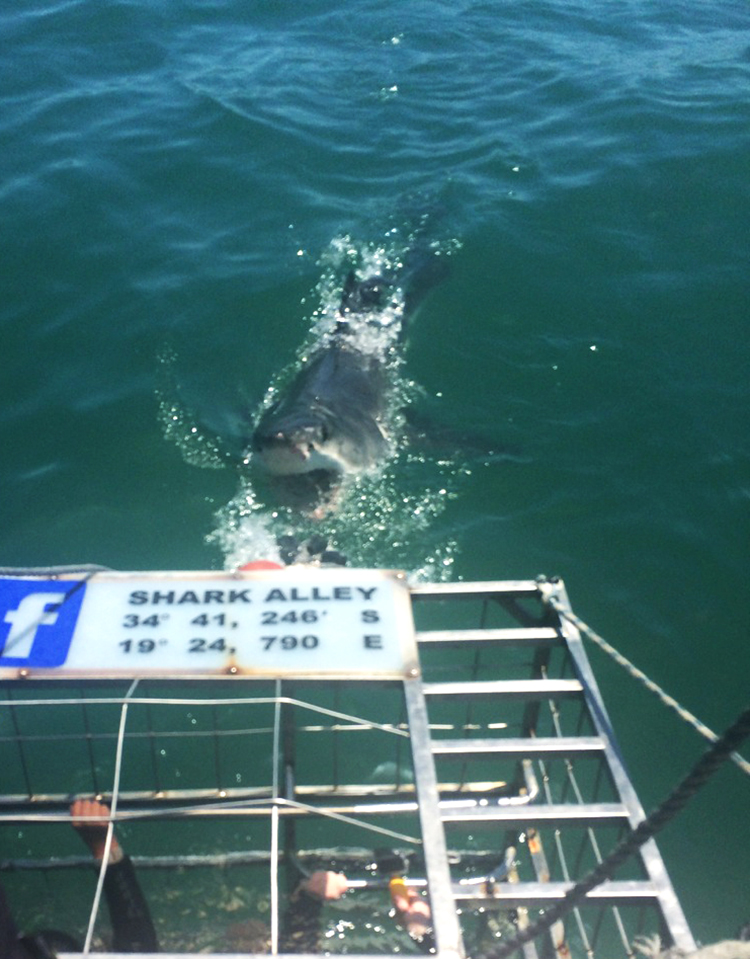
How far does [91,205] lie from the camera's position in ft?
35.0

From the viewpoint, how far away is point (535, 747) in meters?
3.01

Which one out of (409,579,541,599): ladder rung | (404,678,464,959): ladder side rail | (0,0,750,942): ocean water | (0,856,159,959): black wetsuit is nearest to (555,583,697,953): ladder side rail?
(409,579,541,599): ladder rung

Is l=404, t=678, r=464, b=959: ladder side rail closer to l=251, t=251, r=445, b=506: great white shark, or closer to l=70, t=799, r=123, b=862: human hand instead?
l=70, t=799, r=123, b=862: human hand

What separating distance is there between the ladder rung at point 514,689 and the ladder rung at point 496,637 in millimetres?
154

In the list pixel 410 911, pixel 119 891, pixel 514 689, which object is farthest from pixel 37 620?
pixel 410 911

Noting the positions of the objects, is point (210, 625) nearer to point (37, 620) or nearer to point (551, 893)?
point (37, 620)

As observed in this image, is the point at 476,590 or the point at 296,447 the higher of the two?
the point at 296,447

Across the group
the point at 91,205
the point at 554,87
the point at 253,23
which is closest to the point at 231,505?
the point at 91,205

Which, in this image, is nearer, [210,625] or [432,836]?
[432,836]

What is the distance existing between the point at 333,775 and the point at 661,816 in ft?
8.97

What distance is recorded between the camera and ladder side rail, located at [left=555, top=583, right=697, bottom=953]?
254 cm

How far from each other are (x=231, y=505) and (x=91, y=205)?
5232 mm

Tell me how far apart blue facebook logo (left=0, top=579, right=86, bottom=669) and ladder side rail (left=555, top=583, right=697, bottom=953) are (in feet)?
5.43

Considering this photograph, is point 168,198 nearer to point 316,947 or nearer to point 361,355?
point 361,355
